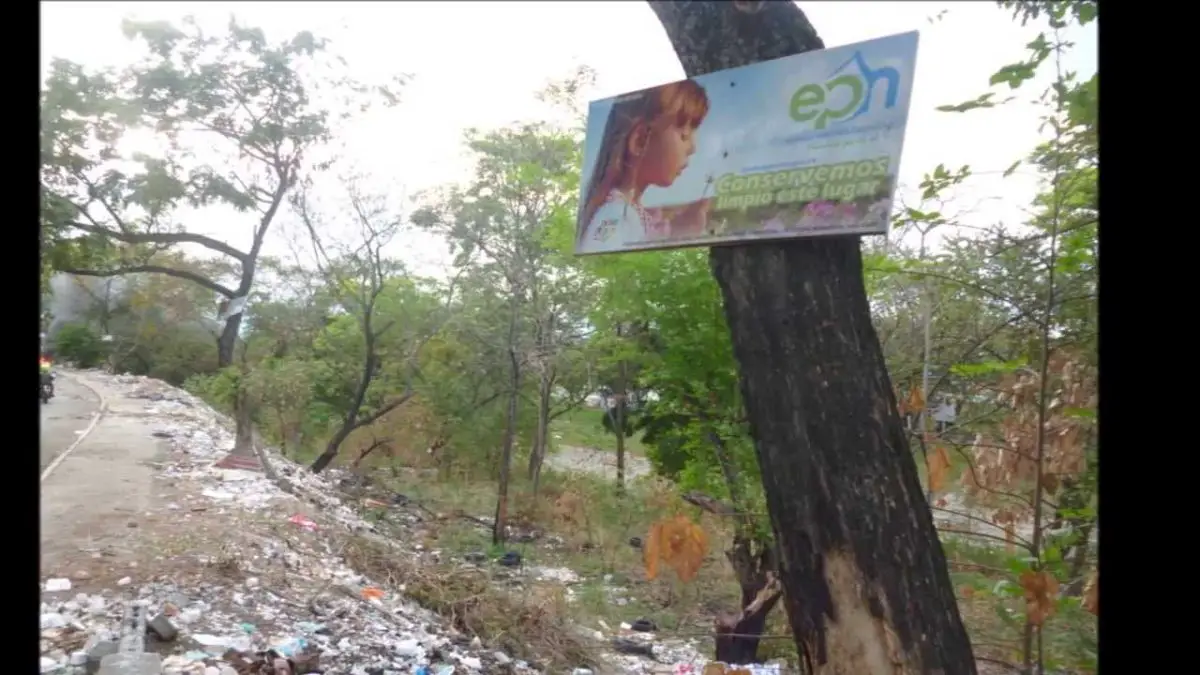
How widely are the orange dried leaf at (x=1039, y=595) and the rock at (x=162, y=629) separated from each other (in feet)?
9.05

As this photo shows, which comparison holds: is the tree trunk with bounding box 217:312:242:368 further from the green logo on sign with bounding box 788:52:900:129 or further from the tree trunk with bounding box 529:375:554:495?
the green logo on sign with bounding box 788:52:900:129

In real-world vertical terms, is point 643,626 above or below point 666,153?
below

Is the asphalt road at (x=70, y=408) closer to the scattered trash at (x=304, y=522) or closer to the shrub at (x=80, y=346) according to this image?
the shrub at (x=80, y=346)

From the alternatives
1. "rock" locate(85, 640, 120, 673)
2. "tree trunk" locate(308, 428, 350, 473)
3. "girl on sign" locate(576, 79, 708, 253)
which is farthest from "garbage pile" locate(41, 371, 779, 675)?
"tree trunk" locate(308, 428, 350, 473)

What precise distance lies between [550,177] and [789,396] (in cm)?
506

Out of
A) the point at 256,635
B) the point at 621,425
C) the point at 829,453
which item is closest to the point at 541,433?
the point at 621,425

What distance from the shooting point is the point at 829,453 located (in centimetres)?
137

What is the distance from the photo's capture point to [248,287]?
6039mm

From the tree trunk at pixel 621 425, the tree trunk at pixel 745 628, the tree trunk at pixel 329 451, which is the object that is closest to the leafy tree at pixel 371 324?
the tree trunk at pixel 329 451

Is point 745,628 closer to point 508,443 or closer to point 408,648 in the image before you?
point 408,648

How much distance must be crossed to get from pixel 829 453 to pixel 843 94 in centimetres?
64
